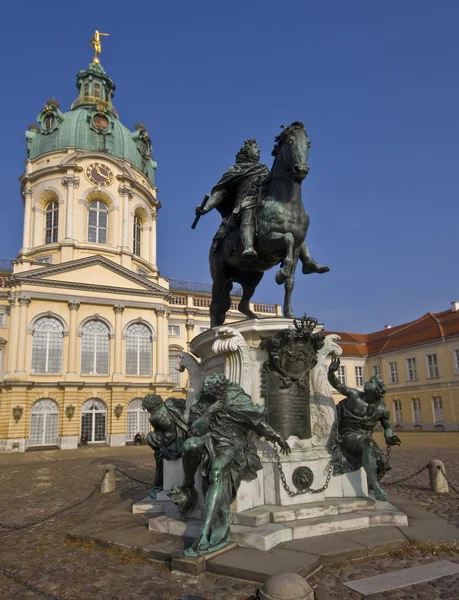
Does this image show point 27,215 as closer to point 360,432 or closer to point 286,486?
point 360,432

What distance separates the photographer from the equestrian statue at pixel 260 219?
629cm

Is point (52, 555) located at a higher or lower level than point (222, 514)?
lower

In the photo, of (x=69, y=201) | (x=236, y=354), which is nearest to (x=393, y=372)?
(x=69, y=201)

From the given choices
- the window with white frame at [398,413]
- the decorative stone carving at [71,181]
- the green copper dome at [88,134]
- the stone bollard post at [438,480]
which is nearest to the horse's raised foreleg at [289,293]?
the stone bollard post at [438,480]

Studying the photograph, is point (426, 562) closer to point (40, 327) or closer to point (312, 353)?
point (312, 353)

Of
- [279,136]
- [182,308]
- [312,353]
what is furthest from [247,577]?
[182,308]

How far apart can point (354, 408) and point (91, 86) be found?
148ft

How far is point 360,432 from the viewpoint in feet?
19.8

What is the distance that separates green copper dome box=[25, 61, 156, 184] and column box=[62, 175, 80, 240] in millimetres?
3189

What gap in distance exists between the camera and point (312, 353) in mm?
6156

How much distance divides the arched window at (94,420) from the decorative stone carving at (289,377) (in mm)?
28127

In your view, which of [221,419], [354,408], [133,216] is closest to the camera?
[221,419]

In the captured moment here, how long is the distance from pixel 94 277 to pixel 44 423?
33.4ft

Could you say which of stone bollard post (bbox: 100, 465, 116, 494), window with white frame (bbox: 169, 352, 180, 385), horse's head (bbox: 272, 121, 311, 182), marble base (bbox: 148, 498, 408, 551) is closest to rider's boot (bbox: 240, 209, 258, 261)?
horse's head (bbox: 272, 121, 311, 182)
